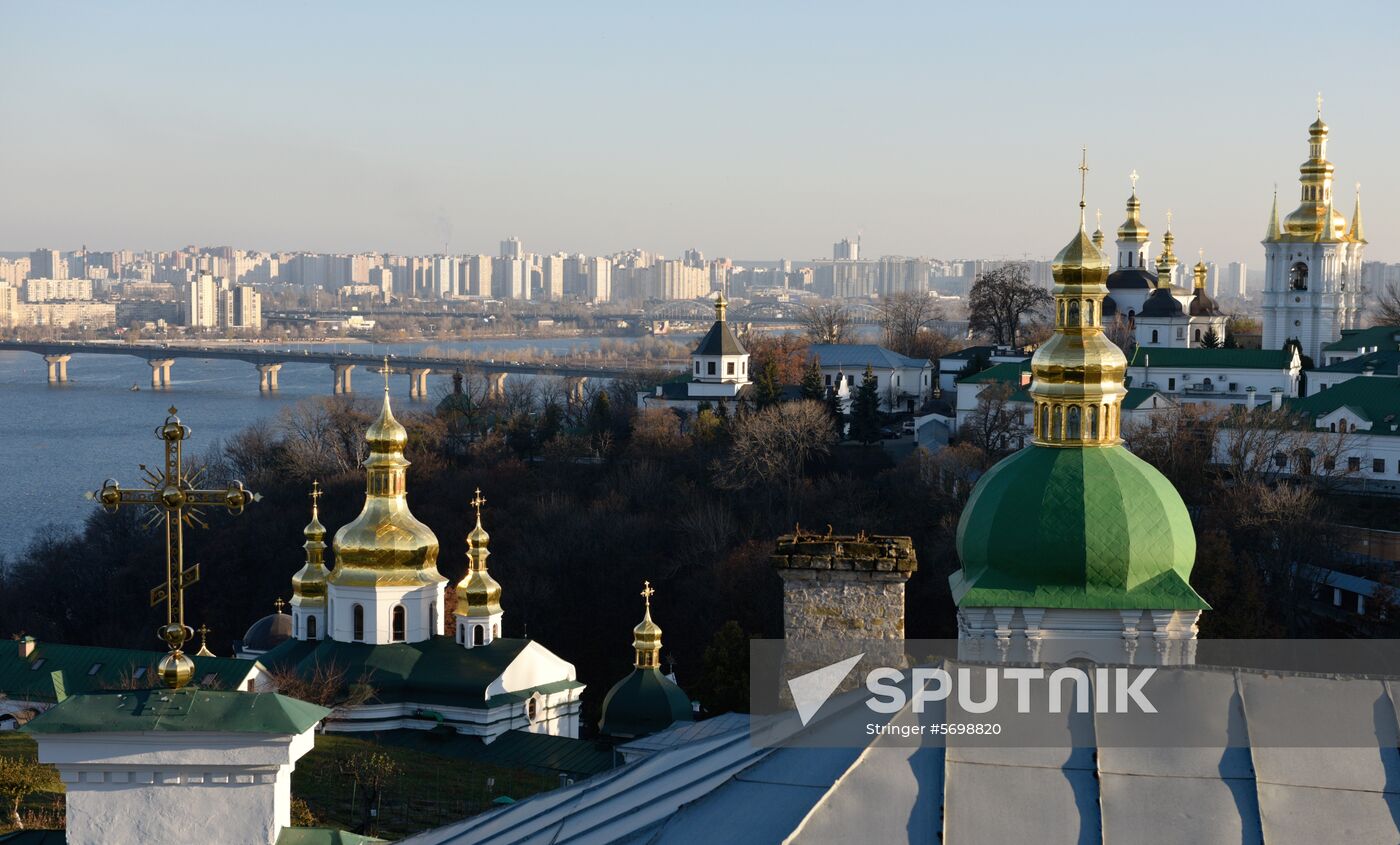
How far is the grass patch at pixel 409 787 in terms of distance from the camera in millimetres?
14609

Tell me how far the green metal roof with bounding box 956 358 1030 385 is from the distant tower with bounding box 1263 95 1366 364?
7.41 meters

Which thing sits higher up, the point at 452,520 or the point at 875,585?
the point at 875,585

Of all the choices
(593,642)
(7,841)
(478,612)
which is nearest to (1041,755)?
(7,841)

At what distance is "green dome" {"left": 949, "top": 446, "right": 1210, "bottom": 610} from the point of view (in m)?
9.73

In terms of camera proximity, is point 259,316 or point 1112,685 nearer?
point 1112,685

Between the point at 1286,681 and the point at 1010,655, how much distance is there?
5002 mm

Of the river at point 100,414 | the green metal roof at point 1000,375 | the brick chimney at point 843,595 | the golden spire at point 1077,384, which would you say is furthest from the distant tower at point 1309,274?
the brick chimney at point 843,595

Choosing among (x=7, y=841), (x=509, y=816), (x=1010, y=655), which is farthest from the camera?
(x=1010, y=655)

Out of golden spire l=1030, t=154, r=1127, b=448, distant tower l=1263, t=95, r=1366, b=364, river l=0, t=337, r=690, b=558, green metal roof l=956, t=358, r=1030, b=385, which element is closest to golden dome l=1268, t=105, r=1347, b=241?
distant tower l=1263, t=95, r=1366, b=364

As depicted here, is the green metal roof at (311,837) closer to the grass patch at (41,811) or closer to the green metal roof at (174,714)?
the green metal roof at (174,714)

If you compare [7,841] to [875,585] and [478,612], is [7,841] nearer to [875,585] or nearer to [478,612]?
[875,585]

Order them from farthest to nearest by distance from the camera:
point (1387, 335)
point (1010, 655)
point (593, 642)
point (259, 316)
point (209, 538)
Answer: point (259, 316) → point (1387, 335) → point (209, 538) → point (593, 642) → point (1010, 655)

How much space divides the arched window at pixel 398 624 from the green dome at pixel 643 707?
111 inches

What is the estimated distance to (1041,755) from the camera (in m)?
4.28
